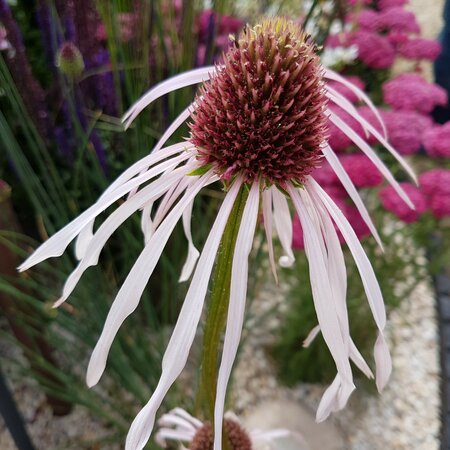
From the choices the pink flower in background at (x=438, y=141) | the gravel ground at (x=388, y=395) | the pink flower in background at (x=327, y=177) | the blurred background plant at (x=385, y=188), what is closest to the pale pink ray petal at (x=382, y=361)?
the blurred background plant at (x=385, y=188)

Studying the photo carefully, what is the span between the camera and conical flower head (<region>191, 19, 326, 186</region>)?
393 millimetres

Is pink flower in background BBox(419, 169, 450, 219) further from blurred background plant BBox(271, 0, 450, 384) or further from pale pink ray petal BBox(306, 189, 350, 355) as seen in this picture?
pale pink ray petal BBox(306, 189, 350, 355)

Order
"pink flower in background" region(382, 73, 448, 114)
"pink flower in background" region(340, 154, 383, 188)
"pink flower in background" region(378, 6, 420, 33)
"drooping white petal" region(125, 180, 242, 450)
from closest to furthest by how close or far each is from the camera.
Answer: "drooping white petal" region(125, 180, 242, 450)
"pink flower in background" region(340, 154, 383, 188)
"pink flower in background" region(382, 73, 448, 114)
"pink flower in background" region(378, 6, 420, 33)

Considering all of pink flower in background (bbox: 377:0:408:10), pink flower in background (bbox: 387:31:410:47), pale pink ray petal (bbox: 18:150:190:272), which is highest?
pale pink ray petal (bbox: 18:150:190:272)

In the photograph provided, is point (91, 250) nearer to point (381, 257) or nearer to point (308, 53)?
point (308, 53)

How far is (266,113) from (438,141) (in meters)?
0.55

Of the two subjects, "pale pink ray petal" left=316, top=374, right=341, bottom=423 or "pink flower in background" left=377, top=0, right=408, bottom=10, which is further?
"pink flower in background" left=377, top=0, right=408, bottom=10

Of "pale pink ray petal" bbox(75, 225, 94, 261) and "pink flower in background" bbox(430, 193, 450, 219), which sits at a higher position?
"pale pink ray petal" bbox(75, 225, 94, 261)

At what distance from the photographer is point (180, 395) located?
0.89 metres

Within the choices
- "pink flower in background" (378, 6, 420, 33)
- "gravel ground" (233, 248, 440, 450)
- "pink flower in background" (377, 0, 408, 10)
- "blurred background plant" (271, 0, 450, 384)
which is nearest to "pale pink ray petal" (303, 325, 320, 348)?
"blurred background plant" (271, 0, 450, 384)

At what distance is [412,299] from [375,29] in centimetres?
77

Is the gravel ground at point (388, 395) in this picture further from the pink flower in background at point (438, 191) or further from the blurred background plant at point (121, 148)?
the pink flower in background at point (438, 191)

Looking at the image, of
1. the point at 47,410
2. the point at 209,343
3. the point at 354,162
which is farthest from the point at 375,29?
the point at 47,410

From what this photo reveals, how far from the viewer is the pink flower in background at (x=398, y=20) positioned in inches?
41.6
